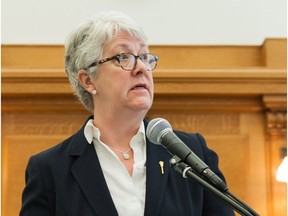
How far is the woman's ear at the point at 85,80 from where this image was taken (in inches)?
53.1

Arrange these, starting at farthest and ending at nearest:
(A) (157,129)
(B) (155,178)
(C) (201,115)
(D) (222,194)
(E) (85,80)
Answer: (C) (201,115) → (E) (85,80) → (B) (155,178) → (A) (157,129) → (D) (222,194)

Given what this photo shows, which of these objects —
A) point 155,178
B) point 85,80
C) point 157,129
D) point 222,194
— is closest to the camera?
point 222,194

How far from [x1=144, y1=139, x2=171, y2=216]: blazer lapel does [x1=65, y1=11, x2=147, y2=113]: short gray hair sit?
0.24 meters

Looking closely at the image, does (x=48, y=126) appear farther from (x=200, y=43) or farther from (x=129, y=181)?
(x=129, y=181)

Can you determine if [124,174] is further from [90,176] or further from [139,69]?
[139,69]

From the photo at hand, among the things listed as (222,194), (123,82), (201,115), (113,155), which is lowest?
(222,194)

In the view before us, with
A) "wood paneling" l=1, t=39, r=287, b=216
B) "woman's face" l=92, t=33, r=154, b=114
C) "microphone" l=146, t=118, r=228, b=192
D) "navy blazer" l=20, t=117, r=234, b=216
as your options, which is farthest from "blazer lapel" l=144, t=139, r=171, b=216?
"wood paneling" l=1, t=39, r=287, b=216

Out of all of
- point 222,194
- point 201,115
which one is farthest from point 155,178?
point 201,115

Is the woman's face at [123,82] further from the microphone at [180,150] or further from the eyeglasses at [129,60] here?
the microphone at [180,150]

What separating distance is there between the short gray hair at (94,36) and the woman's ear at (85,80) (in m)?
0.01

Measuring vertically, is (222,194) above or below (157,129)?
below

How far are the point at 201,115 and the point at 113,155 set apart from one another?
4.54 feet

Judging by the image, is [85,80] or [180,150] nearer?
[180,150]

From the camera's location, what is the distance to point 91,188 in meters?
1.24
